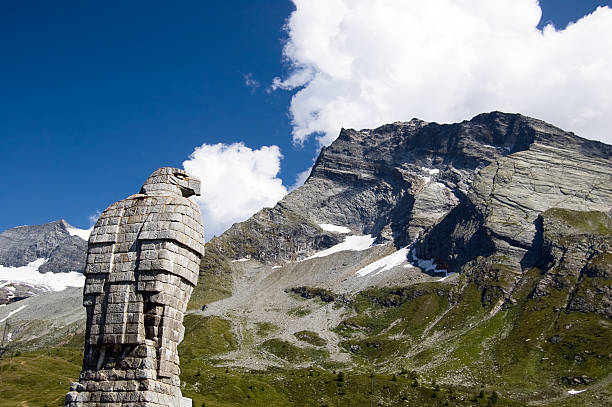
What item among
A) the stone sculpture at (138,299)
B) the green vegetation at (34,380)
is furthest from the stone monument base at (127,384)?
the green vegetation at (34,380)

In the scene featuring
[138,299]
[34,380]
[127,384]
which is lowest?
[127,384]

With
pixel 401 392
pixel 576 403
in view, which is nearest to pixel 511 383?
pixel 576 403

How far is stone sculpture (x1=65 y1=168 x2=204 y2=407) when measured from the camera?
13102 millimetres

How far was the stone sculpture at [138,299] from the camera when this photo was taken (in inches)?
516

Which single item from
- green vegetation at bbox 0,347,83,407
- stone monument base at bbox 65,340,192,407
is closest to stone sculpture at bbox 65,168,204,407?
stone monument base at bbox 65,340,192,407

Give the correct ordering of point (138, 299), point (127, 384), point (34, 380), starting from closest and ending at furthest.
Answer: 1. point (127, 384)
2. point (138, 299)
3. point (34, 380)

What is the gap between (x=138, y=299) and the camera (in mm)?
13625

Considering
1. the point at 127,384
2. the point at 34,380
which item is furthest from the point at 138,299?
the point at 34,380

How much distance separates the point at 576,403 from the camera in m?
125

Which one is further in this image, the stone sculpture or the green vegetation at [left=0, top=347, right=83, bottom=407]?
the green vegetation at [left=0, top=347, right=83, bottom=407]

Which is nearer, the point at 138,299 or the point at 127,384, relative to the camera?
the point at 127,384

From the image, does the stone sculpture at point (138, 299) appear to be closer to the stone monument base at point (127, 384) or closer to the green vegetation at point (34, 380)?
the stone monument base at point (127, 384)

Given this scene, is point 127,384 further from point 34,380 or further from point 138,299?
point 34,380

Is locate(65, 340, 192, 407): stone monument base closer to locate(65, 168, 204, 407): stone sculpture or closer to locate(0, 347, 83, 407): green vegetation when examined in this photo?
locate(65, 168, 204, 407): stone sculpture
